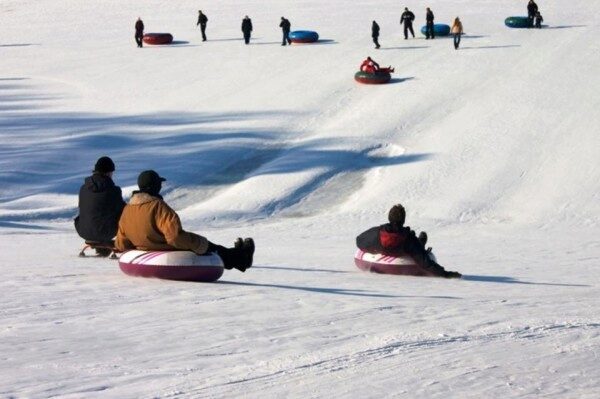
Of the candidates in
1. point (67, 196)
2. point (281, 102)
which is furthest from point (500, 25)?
point (67, 196)

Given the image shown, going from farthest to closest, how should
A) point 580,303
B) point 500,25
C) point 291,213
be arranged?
point 500,25 → point 291,213 → point 580,303

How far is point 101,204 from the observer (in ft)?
39.4

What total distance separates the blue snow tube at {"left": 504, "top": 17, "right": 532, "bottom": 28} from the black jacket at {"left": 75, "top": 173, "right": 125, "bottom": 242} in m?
32.2

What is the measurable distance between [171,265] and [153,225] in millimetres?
387

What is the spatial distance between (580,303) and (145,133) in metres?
19.7

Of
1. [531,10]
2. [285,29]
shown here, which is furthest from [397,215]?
[531,10]

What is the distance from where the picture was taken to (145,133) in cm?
2947

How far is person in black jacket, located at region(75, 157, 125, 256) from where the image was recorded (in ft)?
39.2

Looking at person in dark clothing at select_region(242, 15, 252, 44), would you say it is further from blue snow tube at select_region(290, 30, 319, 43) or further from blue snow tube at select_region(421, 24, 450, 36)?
blue snow tube at select_region(421, 24, 450, 36)

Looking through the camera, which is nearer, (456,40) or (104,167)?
(104,167)

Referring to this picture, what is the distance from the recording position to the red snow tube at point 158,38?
4384 centimetres

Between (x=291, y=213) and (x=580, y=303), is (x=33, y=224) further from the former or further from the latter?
(x=580, y=303)

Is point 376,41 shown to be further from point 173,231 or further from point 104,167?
point 173,231

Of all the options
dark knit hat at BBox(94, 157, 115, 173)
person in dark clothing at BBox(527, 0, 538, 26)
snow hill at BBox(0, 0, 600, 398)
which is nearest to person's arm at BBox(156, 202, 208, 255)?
snow hill at BBox(0, 0, 600, 398)
